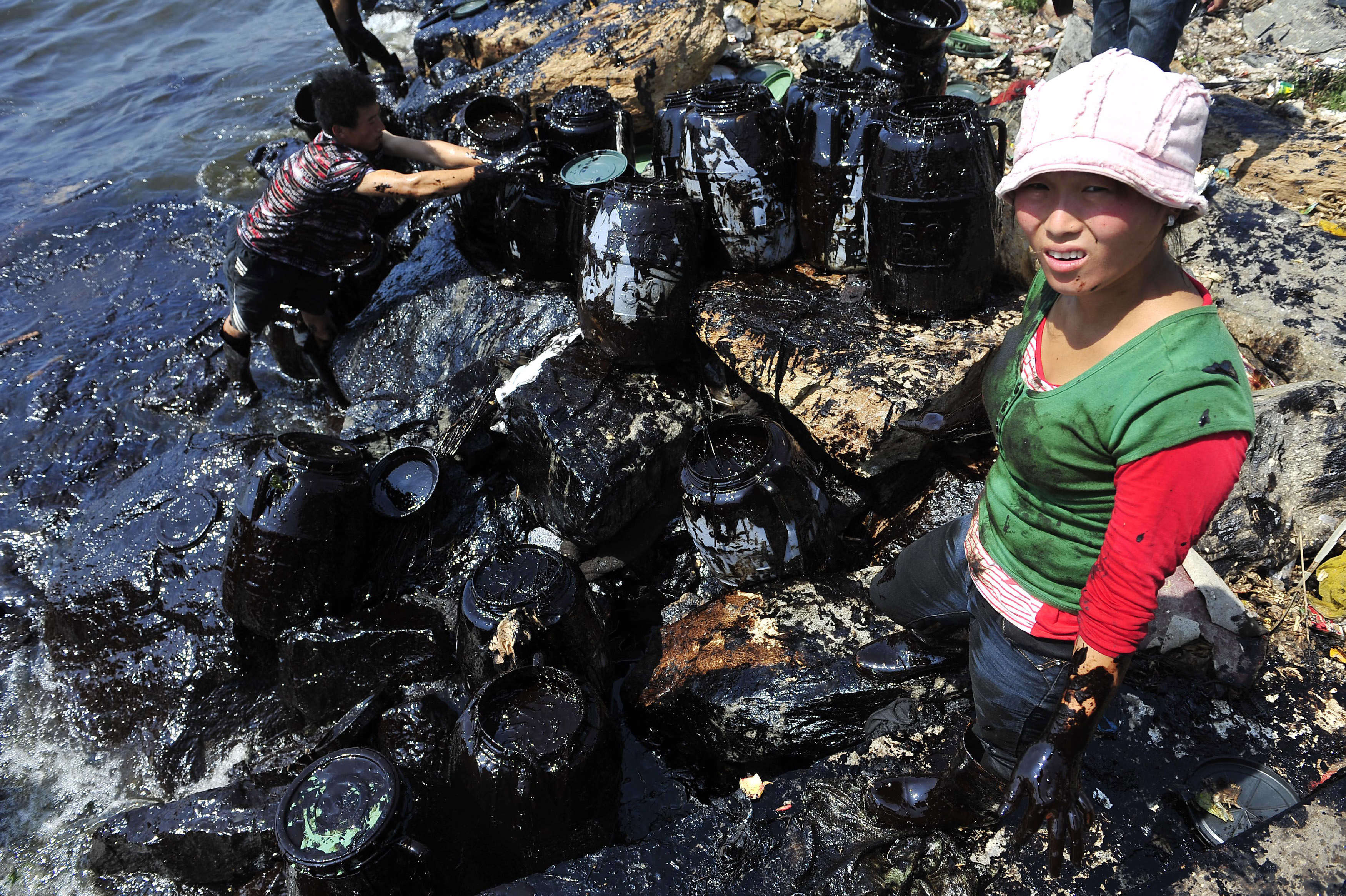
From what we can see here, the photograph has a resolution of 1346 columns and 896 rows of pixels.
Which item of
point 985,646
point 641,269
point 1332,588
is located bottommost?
point 1332,588

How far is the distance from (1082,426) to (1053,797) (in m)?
0.76

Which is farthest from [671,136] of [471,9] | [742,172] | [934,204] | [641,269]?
[471,9]

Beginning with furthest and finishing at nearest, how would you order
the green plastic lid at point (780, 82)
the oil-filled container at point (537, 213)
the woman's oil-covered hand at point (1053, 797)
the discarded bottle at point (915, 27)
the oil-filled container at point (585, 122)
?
the green plastic lid at point (780, 82)
the oil-filled container at point (585, 122)
the oil-filled container at point (537, 213)
the discarded bottle at point (915, 27)
the woman's oil-covered hand at point (1053, 797)

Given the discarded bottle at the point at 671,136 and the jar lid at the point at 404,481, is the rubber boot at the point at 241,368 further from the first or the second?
the discarded bottle at the point at 671,136

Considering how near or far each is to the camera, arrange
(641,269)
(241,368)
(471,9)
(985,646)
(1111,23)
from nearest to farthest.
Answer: (985,646)
(641,269)
(1111,23)
(241,368)
(471,9)

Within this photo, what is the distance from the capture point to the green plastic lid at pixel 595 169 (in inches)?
149

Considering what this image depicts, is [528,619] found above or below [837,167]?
below

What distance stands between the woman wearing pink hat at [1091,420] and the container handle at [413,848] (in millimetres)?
1614

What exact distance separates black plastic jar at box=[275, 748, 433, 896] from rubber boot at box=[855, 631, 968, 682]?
1.46 meters

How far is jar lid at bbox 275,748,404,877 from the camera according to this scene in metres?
2.18

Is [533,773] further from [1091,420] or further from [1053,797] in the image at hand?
[1091,420]

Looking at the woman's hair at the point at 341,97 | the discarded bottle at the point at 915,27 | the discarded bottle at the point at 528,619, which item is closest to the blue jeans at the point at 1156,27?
the discarded bottle at the point at 915,27

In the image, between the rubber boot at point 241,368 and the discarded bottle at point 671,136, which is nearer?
the discarded bottle at point 671,136

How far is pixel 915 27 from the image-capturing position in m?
3.89
